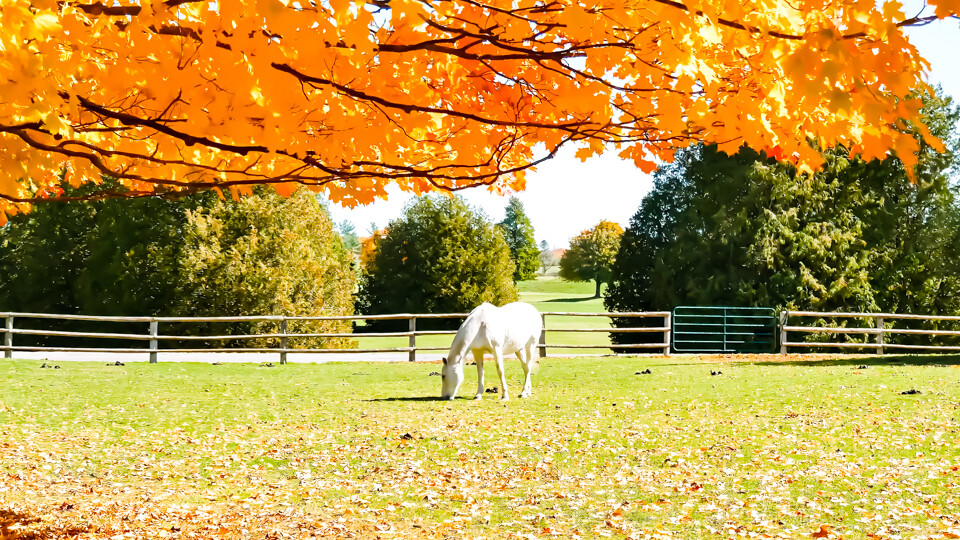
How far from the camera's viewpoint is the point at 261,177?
15.3 feet

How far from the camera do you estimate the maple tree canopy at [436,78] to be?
2.52m

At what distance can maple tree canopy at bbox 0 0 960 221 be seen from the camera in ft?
8.28

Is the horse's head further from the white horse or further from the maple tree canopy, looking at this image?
the maple tree canopy

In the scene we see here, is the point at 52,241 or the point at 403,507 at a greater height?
the point at 52,241

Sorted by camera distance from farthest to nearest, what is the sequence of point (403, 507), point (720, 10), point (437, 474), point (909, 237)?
point (909, 237)
point (437, 474)
point (403, 507)
point (720, 10)

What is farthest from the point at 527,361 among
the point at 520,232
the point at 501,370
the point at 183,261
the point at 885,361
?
the point at 520,232

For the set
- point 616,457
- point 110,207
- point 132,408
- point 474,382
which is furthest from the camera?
point 110,207

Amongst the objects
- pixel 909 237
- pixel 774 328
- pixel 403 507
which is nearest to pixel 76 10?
pixel 403 507

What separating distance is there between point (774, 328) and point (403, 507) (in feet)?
61.6

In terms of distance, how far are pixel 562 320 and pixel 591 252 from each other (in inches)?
1051

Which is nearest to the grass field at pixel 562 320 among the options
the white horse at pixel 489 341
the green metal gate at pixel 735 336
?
the green metal gate at pixel 735 336

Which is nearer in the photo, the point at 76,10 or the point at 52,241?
the point at 76,10

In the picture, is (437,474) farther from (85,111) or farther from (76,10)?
(76,10)

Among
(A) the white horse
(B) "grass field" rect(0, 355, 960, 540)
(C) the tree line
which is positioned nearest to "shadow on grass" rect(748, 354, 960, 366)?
(B) "grass field" rect(0, 355, 960, 540)
